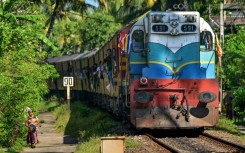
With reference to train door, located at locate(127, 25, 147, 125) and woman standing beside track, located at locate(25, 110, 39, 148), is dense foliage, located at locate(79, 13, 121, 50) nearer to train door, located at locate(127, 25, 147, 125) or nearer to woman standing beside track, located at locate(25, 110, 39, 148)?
woman standing beside track, located at locate(25, 110, 39, 148)

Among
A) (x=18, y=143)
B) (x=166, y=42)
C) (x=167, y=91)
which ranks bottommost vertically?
(x=18, y=143)

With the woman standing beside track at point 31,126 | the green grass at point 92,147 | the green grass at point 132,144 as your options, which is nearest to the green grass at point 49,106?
the woman standing beside track at point 31,126

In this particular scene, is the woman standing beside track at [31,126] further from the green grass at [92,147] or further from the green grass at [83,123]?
the green grass at [92,147]

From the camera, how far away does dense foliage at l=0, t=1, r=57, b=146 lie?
47.3 ft

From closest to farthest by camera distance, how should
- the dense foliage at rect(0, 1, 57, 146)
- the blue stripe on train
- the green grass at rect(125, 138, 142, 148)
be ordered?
1. the dense foliage at rect(0, 1, 57, 146)
2. the green grass at rect(125, 138, 142, 148)
3. the blue stripe on train

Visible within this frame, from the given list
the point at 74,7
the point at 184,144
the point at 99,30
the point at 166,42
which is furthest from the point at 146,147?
the point at 99,30

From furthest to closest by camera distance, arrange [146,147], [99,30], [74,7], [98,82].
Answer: [99,30], [74,7], [98,82], [146,147]

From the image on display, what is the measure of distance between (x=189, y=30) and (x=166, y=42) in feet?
2.59

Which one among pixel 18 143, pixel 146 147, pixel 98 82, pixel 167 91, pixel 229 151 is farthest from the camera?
pixel 98 82

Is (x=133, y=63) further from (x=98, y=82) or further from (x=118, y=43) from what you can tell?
(x=98, y=82)

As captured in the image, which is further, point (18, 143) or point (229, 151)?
point (18, 143)

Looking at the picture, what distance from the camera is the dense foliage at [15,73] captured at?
14.4 m

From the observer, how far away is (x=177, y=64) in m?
17.1

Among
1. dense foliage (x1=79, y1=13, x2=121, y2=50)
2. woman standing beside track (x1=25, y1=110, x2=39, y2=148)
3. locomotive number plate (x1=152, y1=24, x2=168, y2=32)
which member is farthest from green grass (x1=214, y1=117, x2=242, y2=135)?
dense foliage (x1=79, y1=13, x2=121, y2=50)
